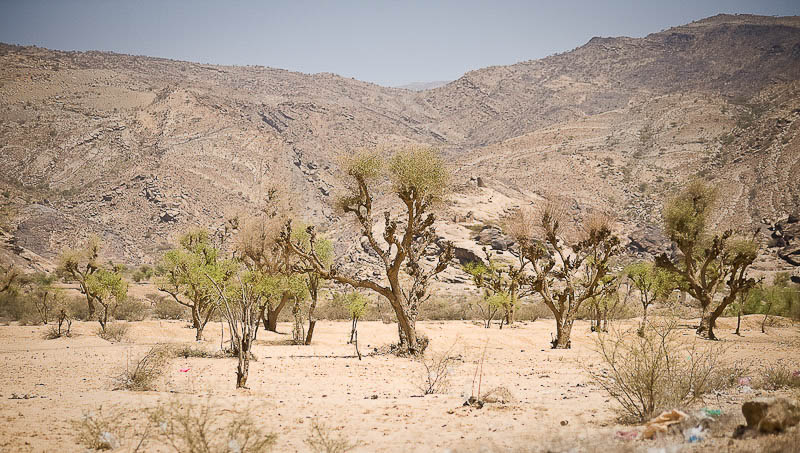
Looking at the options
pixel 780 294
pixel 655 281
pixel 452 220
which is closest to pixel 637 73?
pixel 452 220

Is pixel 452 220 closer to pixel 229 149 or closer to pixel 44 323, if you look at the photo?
pixel 44 323

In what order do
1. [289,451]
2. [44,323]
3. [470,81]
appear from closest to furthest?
1. [289,451]
2. [44,323]
3. [470,81]

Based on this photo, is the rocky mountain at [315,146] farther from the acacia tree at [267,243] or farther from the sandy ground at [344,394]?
the sandy ground at [344,394]

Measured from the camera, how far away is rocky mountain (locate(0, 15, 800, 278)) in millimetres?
59656

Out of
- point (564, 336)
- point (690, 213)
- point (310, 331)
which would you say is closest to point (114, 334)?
point (310, 331)

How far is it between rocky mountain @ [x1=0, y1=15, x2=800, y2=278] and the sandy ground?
62.4 ft

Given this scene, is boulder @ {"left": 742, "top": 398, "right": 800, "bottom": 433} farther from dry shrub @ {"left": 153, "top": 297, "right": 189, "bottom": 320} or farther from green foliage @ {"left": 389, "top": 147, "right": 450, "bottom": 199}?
dry shrub @ {"left": 153, "top": 297, "right": 189, "bottom": 320}

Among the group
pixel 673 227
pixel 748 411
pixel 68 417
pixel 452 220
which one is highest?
pixel 452 220

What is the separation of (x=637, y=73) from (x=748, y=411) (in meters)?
160

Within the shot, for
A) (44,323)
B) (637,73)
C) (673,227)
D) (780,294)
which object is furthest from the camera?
(637,73)

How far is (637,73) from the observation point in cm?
14300

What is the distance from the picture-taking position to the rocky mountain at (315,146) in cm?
5966

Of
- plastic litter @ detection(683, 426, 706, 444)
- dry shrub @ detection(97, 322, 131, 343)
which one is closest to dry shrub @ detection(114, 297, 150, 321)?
dry shrub @ detection(97, 322, 131, 343)

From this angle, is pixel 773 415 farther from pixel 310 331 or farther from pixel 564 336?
pixel 310 331
